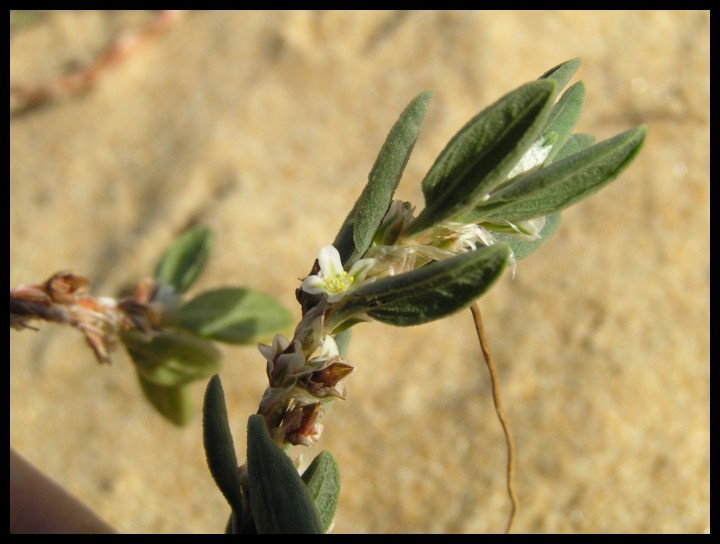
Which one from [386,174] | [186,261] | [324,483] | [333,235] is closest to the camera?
[386,174]

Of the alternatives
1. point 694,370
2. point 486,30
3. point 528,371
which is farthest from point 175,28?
point 694,370

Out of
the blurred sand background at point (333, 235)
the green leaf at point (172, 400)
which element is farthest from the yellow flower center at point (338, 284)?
the blurred sand background at point (333, 235)

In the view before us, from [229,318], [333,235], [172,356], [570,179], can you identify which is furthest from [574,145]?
[333,235]

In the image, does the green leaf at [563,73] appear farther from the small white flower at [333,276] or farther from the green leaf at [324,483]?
the green leaf at [324,483]

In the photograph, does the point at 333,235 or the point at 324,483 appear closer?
the point at 324,483

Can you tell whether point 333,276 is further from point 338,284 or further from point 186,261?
point 186,261

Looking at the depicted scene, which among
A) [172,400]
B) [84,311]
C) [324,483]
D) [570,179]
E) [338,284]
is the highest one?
Result: [570,179]
